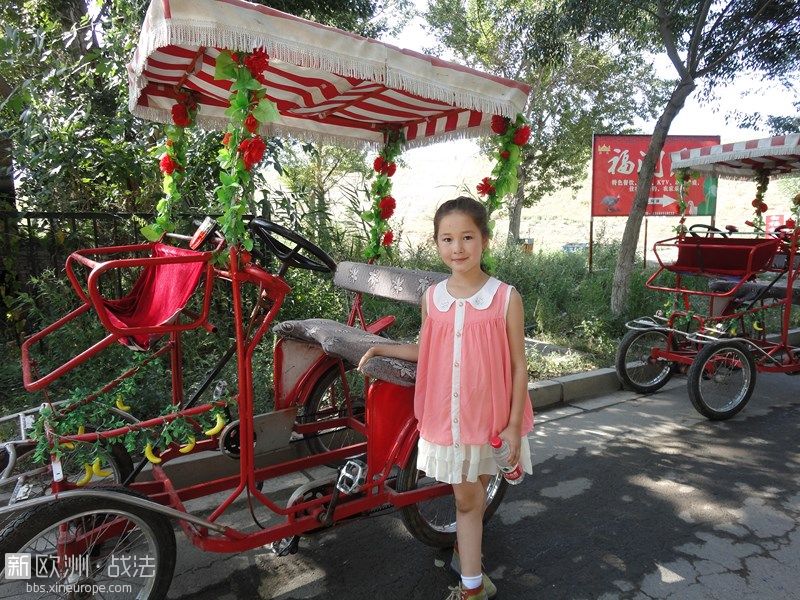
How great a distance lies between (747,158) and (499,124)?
12.4 feet

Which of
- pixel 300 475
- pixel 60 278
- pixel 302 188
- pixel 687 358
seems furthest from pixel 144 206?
pixel 687 358

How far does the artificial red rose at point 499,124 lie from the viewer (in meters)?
3.17

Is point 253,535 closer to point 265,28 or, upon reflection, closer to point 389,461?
point 389,461

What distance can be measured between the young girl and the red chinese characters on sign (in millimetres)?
7585

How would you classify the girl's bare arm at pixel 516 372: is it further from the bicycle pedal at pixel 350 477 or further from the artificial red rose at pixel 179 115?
the artificial red rose at pixel 179 115

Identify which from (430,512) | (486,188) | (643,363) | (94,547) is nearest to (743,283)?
(643,363)

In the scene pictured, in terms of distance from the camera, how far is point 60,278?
4938 mm

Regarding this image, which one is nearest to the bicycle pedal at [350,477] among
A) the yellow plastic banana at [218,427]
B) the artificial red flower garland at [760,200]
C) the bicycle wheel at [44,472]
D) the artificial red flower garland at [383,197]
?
the yellow plastic banana at [218,427]

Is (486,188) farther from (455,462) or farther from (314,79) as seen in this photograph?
(455,462)

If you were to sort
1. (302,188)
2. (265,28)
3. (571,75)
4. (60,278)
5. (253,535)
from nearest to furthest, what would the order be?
(265,28) < (253,535) < (60,278) < (302,188) < (571,75)

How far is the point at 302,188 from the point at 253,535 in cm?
476

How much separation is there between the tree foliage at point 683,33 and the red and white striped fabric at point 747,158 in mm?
909

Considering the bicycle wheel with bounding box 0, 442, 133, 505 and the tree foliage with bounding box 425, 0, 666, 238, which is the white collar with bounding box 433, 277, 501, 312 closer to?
the bicycle wheel with bounding box 0, 442, 133, 505

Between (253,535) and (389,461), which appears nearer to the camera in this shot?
(253,535)
